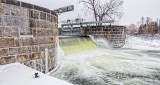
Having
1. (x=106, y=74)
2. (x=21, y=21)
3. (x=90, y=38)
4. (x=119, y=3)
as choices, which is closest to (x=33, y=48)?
(x=21, y=21)

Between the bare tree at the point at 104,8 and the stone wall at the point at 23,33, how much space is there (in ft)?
28.8

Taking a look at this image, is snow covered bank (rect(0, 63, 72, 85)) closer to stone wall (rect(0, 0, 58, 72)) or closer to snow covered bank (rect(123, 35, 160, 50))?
stone wall (rect(0, 0, 58, 72))

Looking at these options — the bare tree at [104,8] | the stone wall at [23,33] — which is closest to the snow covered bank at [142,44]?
the bare tree at [104,8]

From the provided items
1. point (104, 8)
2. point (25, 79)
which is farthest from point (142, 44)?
point (25, 79)

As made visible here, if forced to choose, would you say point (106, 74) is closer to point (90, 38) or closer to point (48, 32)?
point (48, 32)

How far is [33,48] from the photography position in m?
2.62

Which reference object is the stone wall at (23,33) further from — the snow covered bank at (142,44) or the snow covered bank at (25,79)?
the snow covered bank at (142,44)

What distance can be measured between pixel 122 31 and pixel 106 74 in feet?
19.3

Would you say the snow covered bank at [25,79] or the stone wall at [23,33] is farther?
the stone wall at [23,33]

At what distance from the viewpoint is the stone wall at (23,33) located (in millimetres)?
2113

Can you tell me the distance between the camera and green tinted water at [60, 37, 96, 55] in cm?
596

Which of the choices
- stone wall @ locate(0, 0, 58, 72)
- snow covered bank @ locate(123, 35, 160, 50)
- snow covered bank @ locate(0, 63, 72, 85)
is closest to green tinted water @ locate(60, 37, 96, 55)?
snow covered bank @ locate(123, 35, 160, 50)

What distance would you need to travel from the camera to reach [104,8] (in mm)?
11789

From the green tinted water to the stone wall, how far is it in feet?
9.32
